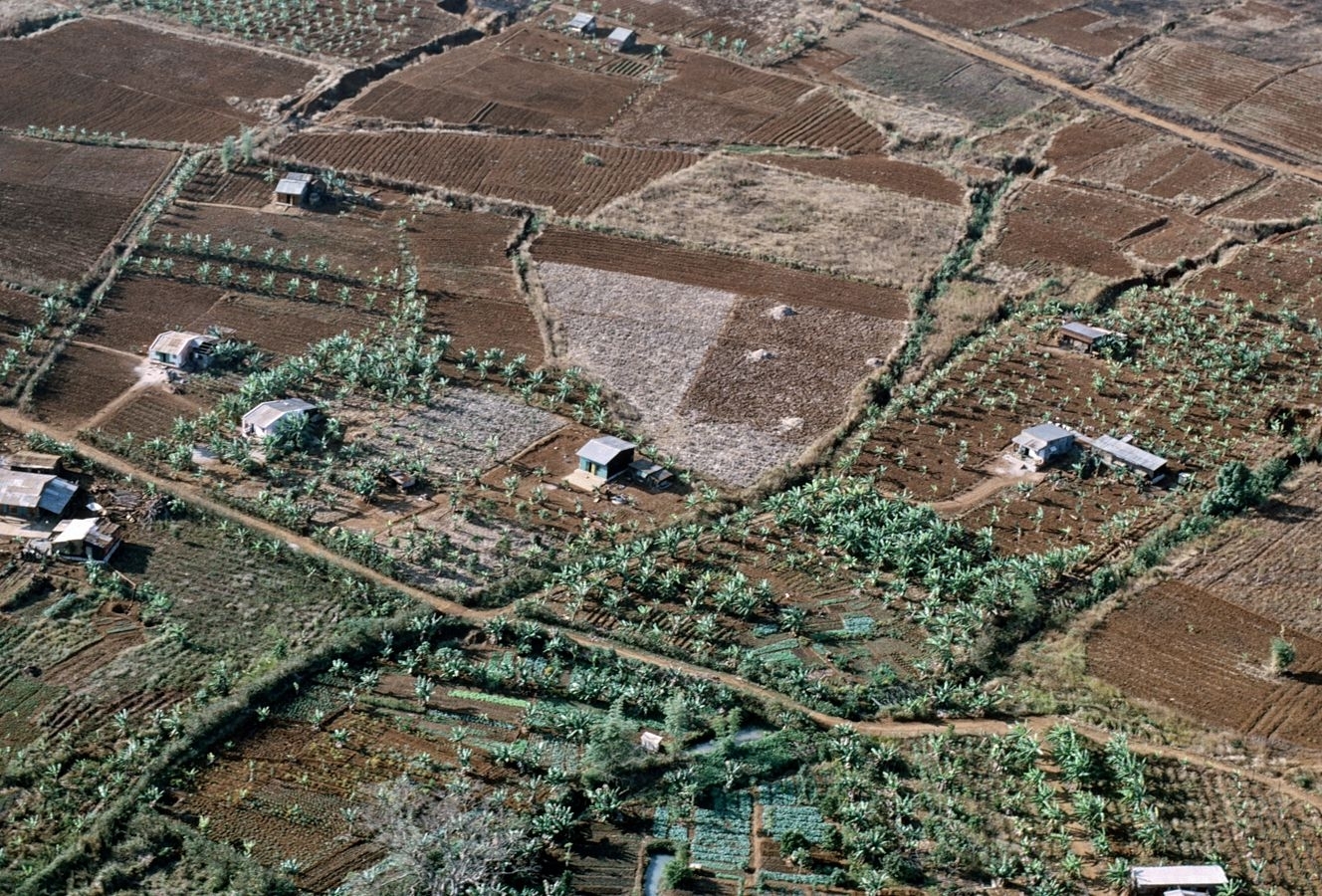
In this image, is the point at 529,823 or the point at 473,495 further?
the point at 473,495

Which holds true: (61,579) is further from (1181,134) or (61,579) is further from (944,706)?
(1181,134)

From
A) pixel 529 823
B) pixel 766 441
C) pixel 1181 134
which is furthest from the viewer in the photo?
pixel 1181 134

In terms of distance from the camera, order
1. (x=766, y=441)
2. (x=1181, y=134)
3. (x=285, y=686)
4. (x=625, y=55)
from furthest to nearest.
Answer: (x=625, y=55), (x=1181, y=134), (x=766, y=441), (x=285, y=686)

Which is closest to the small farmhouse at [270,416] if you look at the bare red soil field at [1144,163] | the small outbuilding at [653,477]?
the small outbuilding at [653,477]

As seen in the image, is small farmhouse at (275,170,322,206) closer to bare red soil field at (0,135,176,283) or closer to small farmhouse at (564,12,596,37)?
bare red soil field at (0,135,176,283)

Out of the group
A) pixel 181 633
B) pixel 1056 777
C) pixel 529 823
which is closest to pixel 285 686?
pixel 181 633

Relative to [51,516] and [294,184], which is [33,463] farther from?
[294,184]

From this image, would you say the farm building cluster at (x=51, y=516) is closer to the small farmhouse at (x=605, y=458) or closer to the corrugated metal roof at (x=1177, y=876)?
the small farmhouse at (x=605, y=458)
